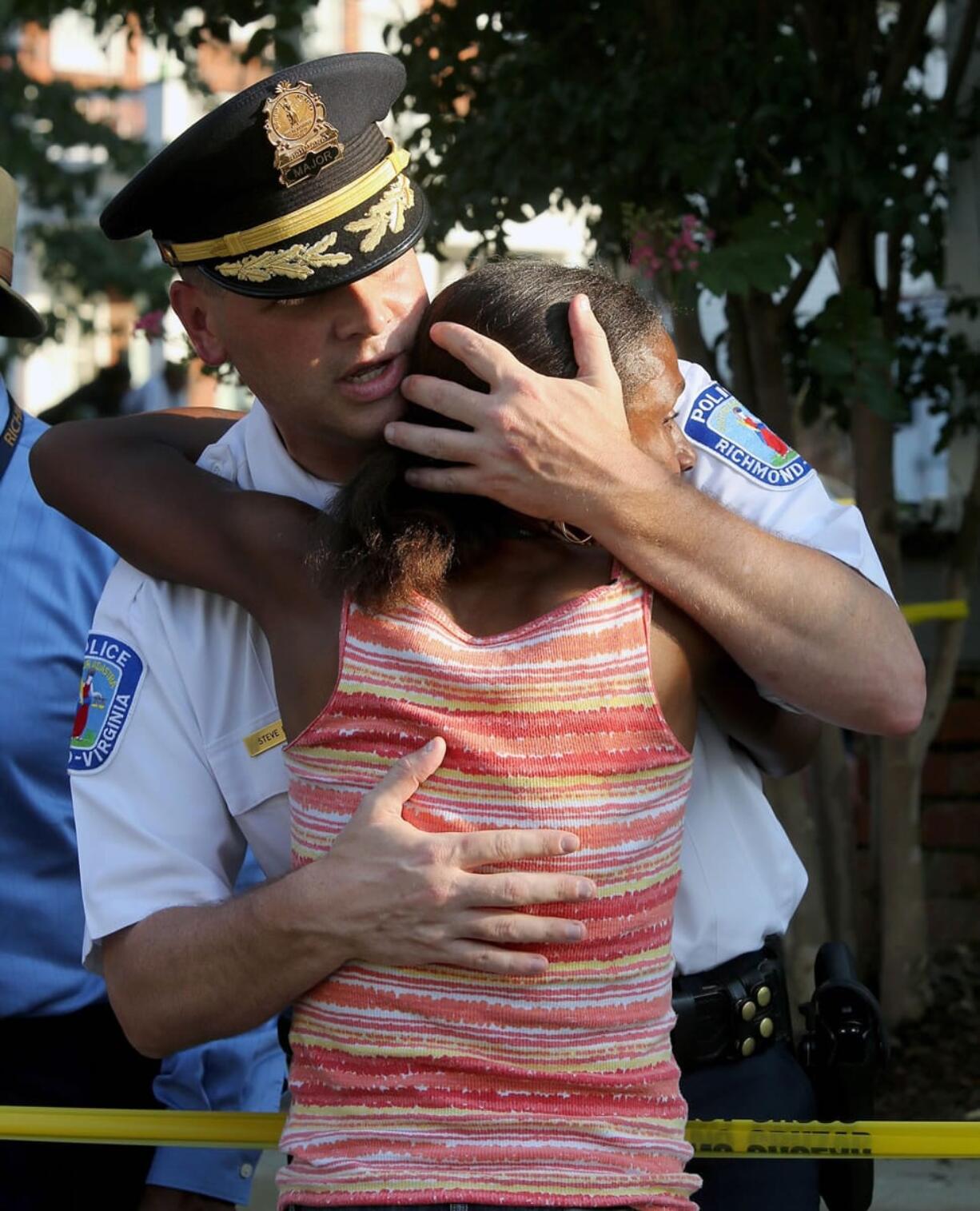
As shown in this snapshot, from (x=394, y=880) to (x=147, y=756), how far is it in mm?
425

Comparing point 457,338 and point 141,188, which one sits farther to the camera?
point 141,188

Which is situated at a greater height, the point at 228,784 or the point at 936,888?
the point at 228,784

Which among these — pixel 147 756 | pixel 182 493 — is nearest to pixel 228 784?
pixel 147 756

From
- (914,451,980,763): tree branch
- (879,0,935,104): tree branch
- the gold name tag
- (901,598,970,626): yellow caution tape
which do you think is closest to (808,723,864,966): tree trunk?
(914,451,980,763): tree branch

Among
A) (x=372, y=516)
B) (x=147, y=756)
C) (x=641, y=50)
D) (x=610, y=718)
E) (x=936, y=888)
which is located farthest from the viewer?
(x=936, y=888)

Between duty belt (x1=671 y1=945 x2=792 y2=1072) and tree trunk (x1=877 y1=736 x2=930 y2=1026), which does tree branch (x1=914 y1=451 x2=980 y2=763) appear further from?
duty belt (x1=671 y1=945 x2=792 y2=1072)

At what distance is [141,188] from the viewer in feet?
6.31

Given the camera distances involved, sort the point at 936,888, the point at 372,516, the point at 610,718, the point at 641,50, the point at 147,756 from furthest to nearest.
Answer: the point at 936,888
the point at 641,50
the point at 147,756
the point at 372,516
the point at 610,718

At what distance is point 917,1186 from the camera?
3623mm

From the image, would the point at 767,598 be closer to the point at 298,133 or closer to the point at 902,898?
the point at 298,133

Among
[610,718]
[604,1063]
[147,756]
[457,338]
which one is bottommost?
[604,1063]

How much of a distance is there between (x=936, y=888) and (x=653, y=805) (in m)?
3.69

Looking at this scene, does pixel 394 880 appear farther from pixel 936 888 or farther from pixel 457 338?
pixel 936 888

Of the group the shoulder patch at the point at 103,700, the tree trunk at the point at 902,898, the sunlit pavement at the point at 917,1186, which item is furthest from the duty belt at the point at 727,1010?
the tree trunk at the point at 902,898
